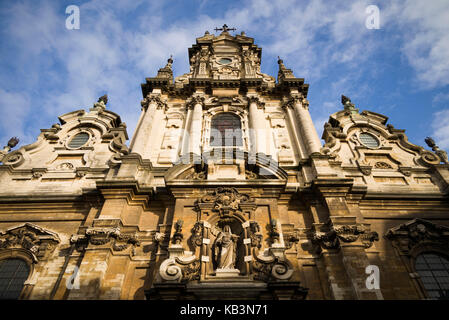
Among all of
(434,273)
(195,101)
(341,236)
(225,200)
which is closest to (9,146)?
(195,101)

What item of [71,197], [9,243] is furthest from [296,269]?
[9,243]

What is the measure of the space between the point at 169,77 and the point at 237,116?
18.5 ft

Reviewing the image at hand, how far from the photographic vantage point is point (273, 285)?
26.0 feet

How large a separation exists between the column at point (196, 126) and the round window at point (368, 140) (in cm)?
833

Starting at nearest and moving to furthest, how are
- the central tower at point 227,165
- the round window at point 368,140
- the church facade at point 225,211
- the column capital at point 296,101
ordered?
1. the central tower at point 227,165
2. the church facade at point 225,211
3. the round window at point 368,140
4. the column capital at point 296,101

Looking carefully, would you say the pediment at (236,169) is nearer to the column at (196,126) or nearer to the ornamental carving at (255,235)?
the column at (196,126)

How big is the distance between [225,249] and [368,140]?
1021cm

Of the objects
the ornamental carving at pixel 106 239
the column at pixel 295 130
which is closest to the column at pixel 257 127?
the column at pixel 295 130

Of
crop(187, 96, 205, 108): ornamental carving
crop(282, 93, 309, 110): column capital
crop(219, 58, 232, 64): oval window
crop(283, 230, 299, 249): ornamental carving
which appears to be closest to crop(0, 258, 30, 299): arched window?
crop(283, 230, 299, 249): ornamental carving

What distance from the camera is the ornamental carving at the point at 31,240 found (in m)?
10.1

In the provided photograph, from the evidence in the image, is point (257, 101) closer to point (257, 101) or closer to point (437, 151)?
point (257, 101)

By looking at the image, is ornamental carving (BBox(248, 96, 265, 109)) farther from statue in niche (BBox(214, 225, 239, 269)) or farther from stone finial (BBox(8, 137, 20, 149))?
stone finial (BBox(8, 137, 20, 149))

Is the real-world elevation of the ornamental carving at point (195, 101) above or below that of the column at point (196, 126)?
above

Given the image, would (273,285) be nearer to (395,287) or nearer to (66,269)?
(395,287)
